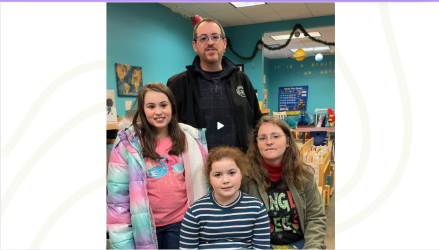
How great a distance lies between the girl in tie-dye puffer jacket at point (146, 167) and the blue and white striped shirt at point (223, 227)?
112 mm

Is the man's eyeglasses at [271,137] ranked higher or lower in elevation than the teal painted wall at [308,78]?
lower

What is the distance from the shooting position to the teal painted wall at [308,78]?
10352mm

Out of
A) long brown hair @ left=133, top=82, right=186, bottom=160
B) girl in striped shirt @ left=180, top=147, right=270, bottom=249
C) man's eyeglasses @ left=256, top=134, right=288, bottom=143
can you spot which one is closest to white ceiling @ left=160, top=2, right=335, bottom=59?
long brown hair @ left=133, top=82, right=186, bottom=160

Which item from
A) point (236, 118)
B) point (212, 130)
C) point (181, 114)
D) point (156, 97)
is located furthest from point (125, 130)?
point (236, 118)

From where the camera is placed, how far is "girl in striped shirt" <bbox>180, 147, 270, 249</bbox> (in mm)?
1135

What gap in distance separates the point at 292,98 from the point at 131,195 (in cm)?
1016

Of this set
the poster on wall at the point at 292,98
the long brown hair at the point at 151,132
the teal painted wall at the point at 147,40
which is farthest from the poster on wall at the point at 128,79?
the poster on wall at the point at 292,98

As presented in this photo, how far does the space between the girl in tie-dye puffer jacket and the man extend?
18 centimetres

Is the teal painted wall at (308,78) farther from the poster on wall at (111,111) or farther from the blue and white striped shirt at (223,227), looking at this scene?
the blue and white striped shirt at (223,227)

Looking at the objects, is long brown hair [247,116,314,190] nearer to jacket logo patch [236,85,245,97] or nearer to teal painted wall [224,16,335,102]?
jacket logo patch [236,85,245,97]

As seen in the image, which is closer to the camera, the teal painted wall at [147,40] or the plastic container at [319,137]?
the teal painted wall at [147,40]
